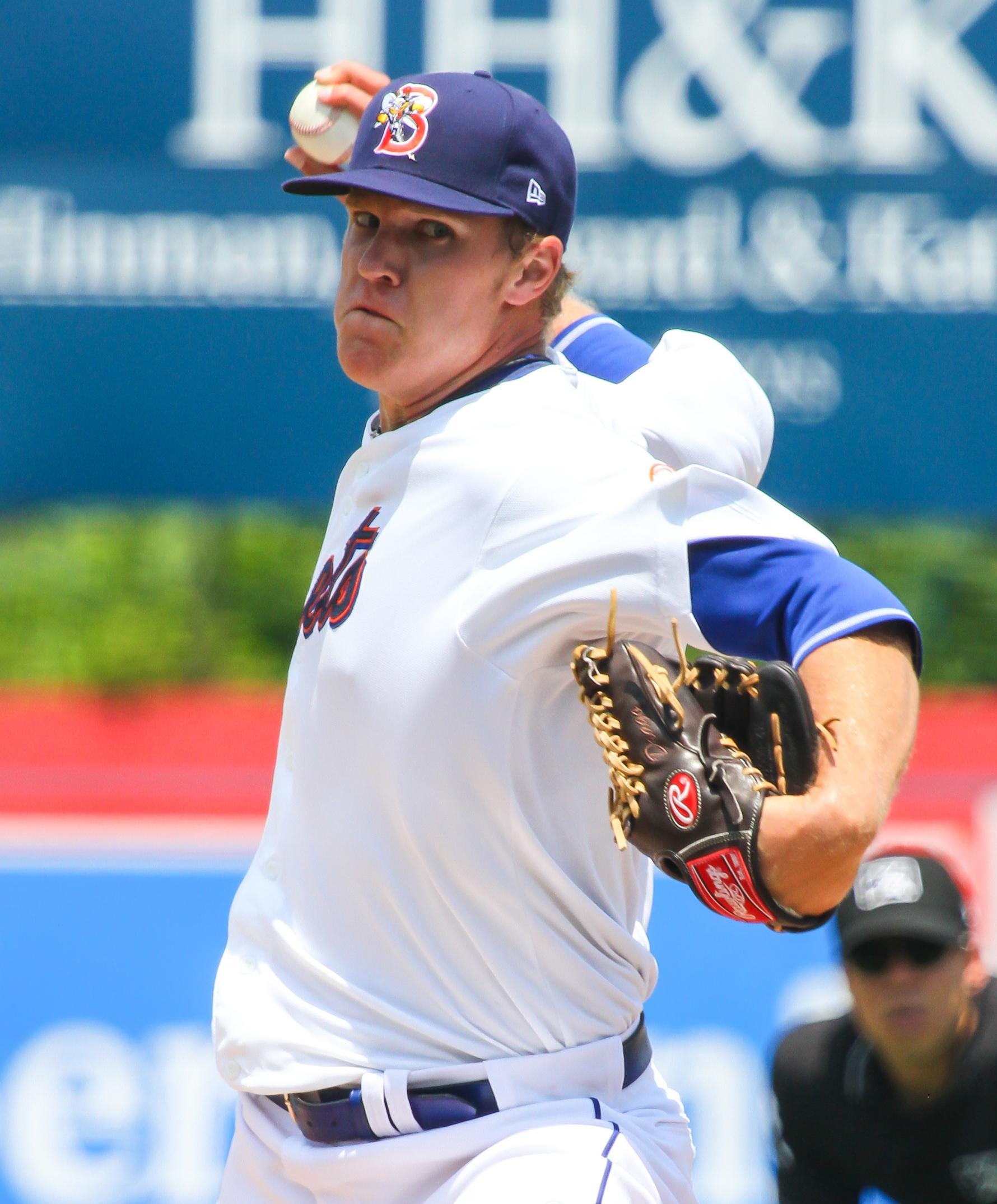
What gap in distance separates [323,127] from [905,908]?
1.61 metres

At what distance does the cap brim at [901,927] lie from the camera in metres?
2.85

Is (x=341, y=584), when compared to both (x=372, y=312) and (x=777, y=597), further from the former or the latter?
(x=777, y=597)

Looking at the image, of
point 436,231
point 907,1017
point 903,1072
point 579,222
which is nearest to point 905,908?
point 907,1017

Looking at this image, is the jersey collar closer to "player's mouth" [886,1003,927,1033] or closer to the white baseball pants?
the white baseball pants

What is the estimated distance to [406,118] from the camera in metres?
1.94

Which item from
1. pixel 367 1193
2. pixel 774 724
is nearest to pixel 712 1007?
pixel 367 1193

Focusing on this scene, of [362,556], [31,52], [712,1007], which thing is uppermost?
[31,52]

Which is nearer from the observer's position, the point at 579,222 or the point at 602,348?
the point at 602,348

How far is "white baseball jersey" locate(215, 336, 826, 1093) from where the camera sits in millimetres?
1718

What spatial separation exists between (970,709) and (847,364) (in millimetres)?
1062

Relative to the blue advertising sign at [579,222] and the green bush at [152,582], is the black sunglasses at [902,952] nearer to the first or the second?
the blue advertising sign at [579,222]

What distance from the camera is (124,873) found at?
14.5ft

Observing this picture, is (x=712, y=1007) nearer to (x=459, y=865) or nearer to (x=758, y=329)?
(x=758, y=329)

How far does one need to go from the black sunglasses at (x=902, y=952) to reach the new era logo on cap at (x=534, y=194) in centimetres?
150
